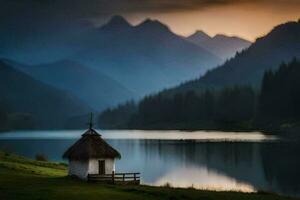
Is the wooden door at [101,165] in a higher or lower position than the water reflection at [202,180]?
higher

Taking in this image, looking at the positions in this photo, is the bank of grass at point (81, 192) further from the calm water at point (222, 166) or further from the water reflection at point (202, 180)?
the water reflection at point (202, 180)

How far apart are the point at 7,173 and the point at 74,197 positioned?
74.6 feet

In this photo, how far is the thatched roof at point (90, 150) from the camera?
7250 cm

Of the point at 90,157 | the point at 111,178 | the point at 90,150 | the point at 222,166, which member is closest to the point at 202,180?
the point at 222,166

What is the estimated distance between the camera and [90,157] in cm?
7212

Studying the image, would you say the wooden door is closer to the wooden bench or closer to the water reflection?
the wooden bench

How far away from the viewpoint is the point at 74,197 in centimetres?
5400

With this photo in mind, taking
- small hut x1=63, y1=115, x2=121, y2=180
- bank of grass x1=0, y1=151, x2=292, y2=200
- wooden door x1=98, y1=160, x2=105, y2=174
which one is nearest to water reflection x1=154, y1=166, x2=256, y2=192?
small hut x1=63, y1=115, x2=121, y2=180

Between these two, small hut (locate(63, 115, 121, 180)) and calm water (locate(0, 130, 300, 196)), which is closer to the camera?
small hut (locate(63, 115, 121, 180))

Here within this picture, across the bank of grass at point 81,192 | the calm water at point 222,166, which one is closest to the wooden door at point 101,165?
the bank of grass at point 81,192

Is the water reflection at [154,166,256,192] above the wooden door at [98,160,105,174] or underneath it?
underneath

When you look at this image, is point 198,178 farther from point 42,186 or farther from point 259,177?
point 42,186

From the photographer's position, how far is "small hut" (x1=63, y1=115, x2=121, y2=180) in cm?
7225

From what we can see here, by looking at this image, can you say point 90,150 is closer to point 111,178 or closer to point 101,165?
point 101,165
